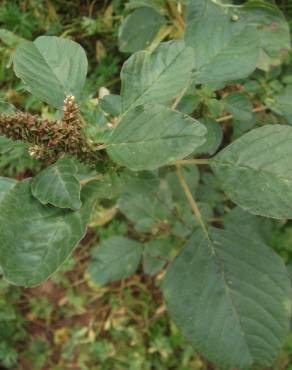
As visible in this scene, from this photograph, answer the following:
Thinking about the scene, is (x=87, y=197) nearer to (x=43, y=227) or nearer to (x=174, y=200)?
(x=43, y=227)

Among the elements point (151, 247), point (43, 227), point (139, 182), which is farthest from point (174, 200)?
point (43, 227)

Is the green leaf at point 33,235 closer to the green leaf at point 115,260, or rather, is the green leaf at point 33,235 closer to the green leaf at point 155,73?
the green leaf at point 155,73

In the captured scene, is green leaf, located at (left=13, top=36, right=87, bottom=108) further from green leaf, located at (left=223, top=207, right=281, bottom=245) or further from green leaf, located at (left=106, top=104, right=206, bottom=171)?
green leaf, located at (left=223, top=207, right=281, bottom=245)

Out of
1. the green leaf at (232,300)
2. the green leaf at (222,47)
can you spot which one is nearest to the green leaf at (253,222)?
the green leaf at (232,300)

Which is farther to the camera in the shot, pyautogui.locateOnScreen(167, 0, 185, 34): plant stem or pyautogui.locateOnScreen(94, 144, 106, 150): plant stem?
pyautogui.locateOnScreen(167, 0, 185, 34): plant stem

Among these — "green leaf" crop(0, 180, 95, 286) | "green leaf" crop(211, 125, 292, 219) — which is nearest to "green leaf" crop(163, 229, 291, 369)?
"green leaf" crop(211, 125, 292, 219)

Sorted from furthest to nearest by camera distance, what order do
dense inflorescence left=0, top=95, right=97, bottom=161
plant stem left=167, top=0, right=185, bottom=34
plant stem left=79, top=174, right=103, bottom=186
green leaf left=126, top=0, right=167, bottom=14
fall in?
1. plant stem left=167, top=0, right=185, bottom=34
2. green leaf left=126, top=0, right=167, bottom=14
3. plant stem left=79, top=174, right=103, bottom=186
4. dense inflorescence left=0, top=95, right=97, bottom=161

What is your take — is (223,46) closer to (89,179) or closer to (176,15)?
(89,179)

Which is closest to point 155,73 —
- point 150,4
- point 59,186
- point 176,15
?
point 59,186
